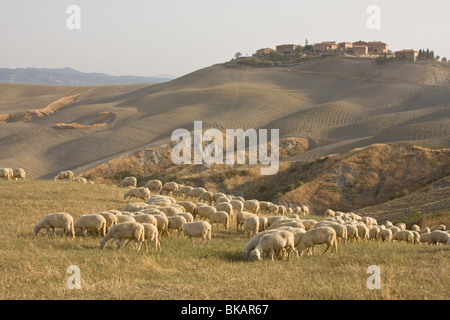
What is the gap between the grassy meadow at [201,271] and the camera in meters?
8.66

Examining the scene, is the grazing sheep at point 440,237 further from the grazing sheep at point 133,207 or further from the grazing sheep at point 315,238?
the grazing sheep at point 133,207

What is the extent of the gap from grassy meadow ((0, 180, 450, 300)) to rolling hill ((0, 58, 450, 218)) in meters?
39.6

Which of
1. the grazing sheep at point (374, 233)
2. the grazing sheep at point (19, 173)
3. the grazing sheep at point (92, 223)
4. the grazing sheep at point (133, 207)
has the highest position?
the grazing sheep at point (92, 223)

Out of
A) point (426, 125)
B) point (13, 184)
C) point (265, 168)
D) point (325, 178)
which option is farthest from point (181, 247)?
point (426, 125)

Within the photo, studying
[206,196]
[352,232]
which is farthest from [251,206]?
[352,232]

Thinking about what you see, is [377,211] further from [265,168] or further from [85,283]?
[85,283]

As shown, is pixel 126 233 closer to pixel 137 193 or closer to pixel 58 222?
pixel 58 222

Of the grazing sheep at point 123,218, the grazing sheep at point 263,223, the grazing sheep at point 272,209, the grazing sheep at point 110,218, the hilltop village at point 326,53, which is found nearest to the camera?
the grazing sheep at point 123,218

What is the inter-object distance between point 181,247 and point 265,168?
128 ft

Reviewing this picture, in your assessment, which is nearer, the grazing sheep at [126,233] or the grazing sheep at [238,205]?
the grazing sheep at [126,233]

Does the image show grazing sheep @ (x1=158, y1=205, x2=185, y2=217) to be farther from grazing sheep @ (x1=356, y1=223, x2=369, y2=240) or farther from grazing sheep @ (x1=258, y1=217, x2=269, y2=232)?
grazing sheep @ (x1=356, y1=223, x2=369, y2=240)

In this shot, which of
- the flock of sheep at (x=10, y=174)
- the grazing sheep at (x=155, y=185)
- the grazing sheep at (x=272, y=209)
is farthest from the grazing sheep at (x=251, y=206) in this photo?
the flock of sheep at (x=10, y=174)

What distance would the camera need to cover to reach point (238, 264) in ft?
40.0

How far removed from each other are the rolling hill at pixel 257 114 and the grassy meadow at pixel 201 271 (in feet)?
130
